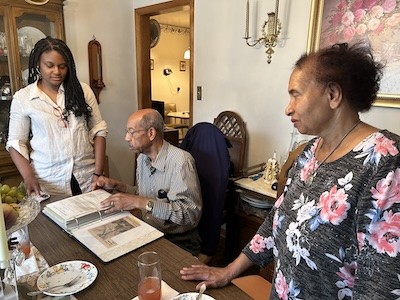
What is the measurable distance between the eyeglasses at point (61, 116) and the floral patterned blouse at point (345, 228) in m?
1.34

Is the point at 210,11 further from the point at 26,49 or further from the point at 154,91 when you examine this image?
the point at 154,91

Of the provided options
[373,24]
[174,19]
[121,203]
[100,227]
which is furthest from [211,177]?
[174,19]

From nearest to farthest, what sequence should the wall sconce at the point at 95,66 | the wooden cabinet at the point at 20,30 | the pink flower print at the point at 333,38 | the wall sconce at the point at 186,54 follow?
the pink flower print at the point at 333,38 < the wooden cabinet at the point at 20,30 < the wall sconce at the point at 95,66 < the wall sconce at the point at 186,54

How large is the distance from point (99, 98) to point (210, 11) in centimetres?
142

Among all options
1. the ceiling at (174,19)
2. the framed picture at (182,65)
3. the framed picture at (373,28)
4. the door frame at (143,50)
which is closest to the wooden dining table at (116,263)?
the framed picture at (373,28)

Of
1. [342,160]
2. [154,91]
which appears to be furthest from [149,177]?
[154,91]

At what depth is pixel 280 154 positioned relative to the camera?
2.24 metres

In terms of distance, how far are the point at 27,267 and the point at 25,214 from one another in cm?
23

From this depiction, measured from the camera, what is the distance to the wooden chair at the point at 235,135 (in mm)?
2383

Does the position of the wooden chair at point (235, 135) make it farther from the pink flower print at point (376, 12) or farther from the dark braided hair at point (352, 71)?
the dark braided hair at point (352, 71)

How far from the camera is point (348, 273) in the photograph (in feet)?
2.43

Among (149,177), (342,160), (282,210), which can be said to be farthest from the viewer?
(149,177)

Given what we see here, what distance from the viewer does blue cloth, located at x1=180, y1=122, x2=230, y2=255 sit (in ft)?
5.33

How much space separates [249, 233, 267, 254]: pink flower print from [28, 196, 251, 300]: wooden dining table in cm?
18
